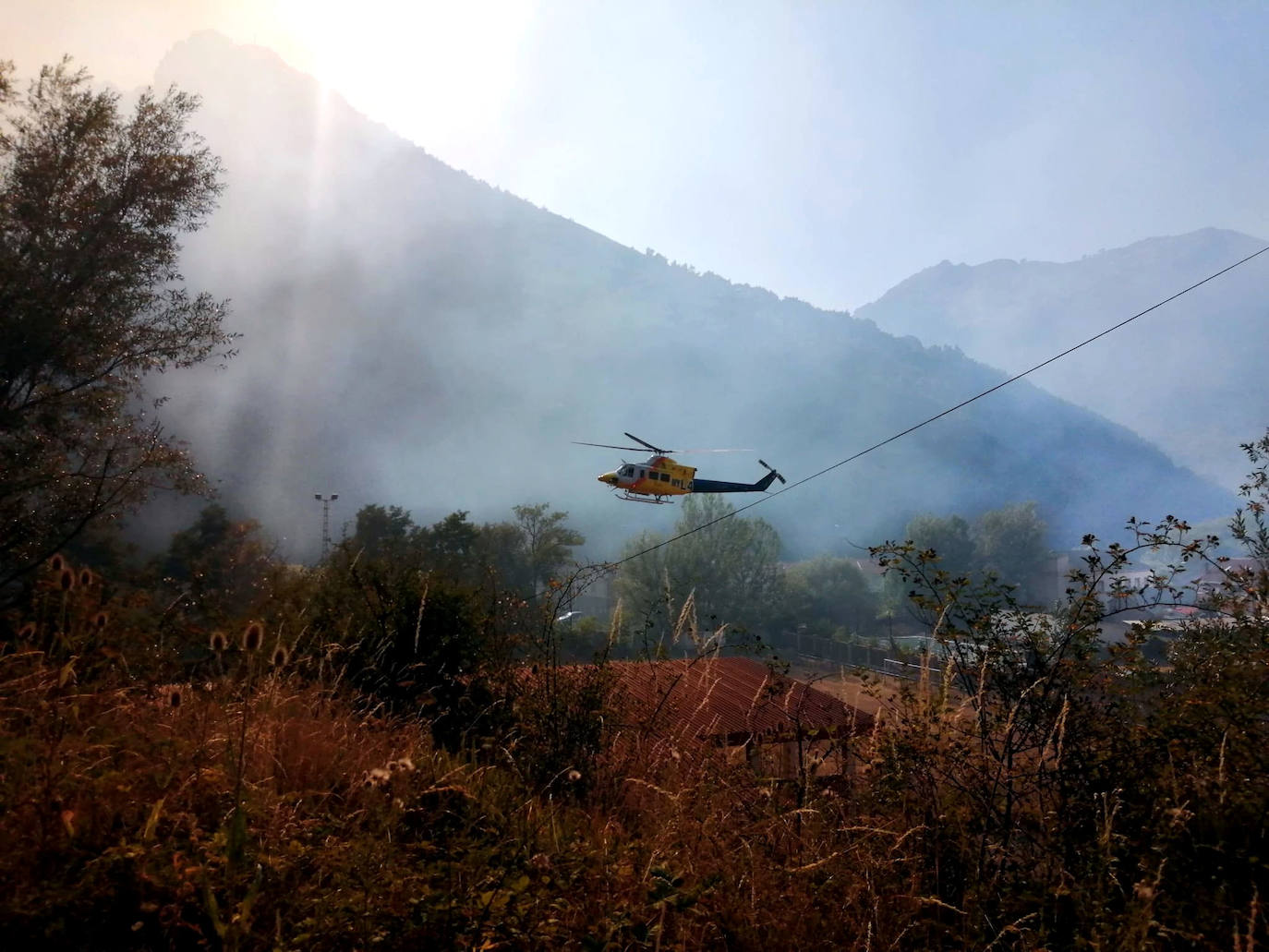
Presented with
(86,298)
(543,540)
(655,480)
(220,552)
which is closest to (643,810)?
(655,480)

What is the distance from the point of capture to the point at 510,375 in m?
134

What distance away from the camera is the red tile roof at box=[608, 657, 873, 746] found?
4.68m

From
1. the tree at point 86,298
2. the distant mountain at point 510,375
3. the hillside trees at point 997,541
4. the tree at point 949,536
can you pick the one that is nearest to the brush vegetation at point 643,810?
the tree at point 86,298

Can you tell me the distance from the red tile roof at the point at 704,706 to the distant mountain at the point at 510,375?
72425 millimetres

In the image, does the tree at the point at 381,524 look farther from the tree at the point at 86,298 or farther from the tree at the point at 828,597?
the tree at the point at 828,597

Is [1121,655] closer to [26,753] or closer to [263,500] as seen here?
[26,753]

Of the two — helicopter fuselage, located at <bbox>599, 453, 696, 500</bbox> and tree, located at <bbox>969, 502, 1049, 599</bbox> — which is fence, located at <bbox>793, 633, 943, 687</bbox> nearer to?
helicopter fuselage, located at <bbox>599, 453, 696, 500</bbox>

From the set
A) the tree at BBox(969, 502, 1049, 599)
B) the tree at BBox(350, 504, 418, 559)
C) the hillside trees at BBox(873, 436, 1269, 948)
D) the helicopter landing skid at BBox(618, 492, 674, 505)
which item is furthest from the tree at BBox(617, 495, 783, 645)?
the hillside trees at BBox(873, 436, 1269, 948)

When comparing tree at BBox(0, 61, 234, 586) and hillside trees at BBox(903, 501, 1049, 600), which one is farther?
hillside trees at BBox(903, 501, 1049, 600)

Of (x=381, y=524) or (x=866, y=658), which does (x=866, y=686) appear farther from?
(x=381, y=524)

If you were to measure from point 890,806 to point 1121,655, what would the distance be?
71.3 inches

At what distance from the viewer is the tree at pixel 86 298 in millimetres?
12438

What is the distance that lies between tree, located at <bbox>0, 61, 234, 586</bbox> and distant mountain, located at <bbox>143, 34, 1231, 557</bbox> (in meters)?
61.7

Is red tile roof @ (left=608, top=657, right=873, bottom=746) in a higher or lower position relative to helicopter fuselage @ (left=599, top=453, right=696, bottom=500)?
lower
